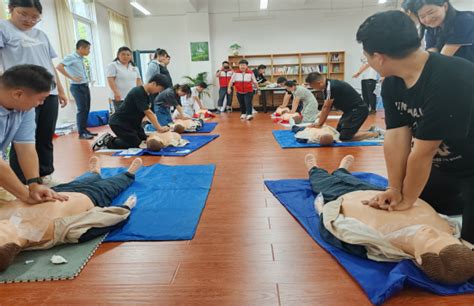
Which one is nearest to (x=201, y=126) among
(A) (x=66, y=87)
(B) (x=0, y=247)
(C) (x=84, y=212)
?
(A) (x=66, y=87)

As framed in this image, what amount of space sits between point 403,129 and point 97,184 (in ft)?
5.78

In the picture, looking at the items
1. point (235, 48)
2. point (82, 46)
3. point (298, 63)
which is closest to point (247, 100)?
point (235, 48)

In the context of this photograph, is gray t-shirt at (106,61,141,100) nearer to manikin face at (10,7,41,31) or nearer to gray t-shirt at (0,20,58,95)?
gray t-shirt at (0,20,58,95)

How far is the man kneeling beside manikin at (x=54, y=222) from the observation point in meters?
1.37

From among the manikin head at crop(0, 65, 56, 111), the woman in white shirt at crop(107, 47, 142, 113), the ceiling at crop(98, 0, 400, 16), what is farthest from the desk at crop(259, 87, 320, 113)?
the manikin head at crop(0, 65, 56, 111)

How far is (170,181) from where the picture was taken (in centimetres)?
249

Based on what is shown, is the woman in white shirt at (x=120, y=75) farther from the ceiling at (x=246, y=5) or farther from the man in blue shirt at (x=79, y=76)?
the ceiling at (x=246, y=5)

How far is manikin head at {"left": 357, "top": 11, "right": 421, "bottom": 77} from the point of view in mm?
1093

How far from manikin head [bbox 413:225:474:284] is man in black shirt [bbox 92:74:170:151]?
120 inches

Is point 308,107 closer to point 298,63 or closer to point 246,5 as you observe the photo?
point 298,63

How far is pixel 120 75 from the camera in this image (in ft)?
14.3

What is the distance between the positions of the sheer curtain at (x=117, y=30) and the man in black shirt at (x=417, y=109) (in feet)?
27.1

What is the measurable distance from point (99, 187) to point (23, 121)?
55 cm

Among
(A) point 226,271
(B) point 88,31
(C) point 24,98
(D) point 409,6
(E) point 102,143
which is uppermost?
(B) point 88,31
